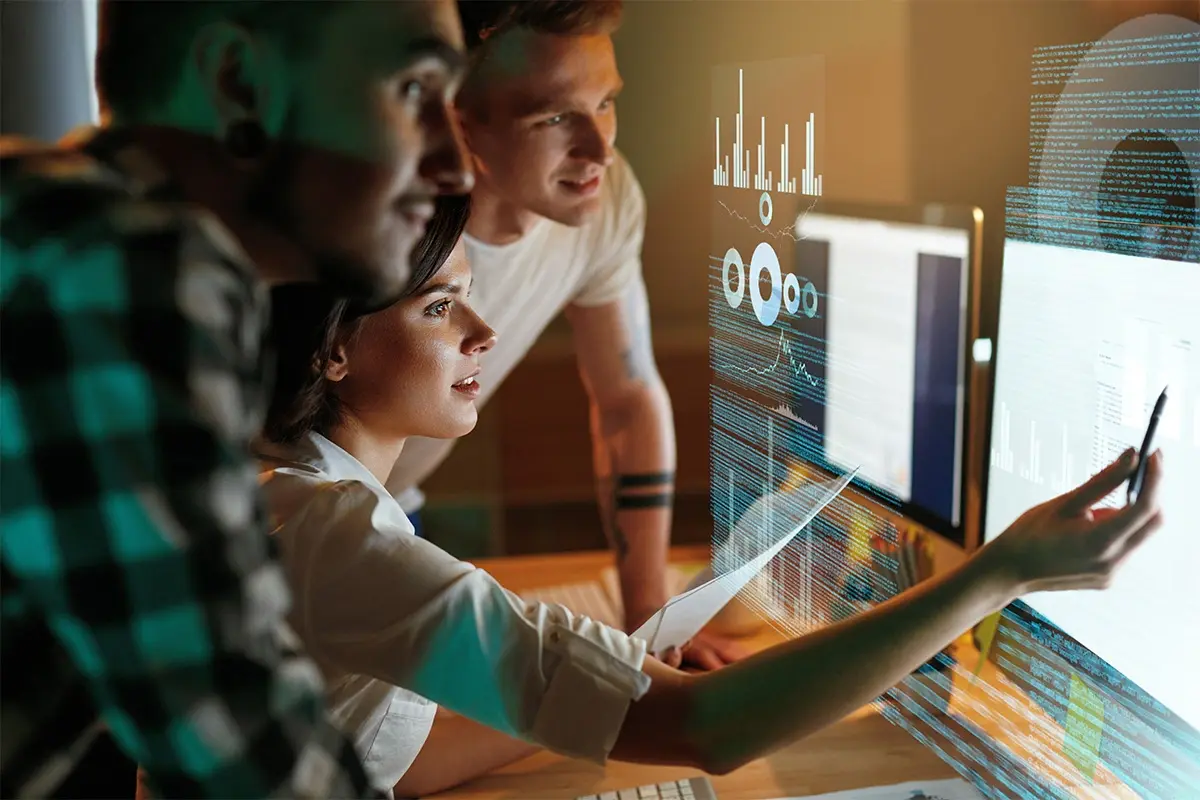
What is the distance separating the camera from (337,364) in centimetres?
74

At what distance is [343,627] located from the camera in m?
0.60

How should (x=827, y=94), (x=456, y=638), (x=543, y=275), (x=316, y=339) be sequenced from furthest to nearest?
1. (x=543, y=275)
2. (x=827, y=94)
3. (x=316, y=339)
4. (x=456, y=638)

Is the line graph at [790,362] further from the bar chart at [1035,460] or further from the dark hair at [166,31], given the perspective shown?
the dark hair at [166,31]

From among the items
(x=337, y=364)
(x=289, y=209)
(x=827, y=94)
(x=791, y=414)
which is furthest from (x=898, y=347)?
(x=289, y=209)

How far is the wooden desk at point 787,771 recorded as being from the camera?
0.91m

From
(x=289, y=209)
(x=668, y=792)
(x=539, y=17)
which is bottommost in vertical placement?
(x=668, y=792)

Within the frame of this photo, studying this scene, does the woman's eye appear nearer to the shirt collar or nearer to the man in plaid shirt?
the man in plaid shirt

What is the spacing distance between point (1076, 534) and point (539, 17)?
55 centimetres

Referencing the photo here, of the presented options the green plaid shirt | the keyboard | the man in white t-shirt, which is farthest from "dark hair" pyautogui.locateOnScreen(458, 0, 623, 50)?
the keyboard

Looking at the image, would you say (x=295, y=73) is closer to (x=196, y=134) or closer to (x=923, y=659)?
(x=196, y=134)

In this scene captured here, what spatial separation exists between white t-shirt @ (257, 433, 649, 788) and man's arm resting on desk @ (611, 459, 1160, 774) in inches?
1.1

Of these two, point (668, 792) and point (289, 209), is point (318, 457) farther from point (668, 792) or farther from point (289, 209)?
point (668, 792)

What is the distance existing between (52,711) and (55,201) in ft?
0.71
